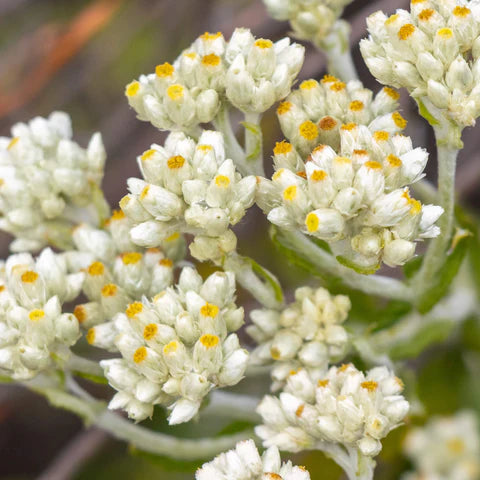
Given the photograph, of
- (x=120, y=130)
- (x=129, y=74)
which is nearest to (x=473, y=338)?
(x=120, y=130)

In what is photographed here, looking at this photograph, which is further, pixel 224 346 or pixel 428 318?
pixel 428 318

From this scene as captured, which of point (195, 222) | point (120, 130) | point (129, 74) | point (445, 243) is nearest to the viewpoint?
point (195, 222)

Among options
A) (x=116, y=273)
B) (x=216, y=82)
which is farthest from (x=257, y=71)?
(x=116, y=273)

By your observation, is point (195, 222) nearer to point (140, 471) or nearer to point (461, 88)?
point (461, 88)

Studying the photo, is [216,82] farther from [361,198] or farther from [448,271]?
[448,271]

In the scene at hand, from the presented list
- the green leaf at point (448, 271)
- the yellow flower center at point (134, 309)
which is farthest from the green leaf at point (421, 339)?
the yellow flower center at point (134, 309)

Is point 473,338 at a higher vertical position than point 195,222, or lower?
lower

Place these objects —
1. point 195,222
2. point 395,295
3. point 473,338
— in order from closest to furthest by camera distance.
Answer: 1. point 195,222
2. point 395,295
3. point 473,338

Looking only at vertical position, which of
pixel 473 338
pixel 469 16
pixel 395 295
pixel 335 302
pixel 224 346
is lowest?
pixel 473 338

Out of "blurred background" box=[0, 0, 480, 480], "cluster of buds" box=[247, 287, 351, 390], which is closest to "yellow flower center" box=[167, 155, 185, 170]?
"cluster of buds" box=[247, 287, 351, 390]
